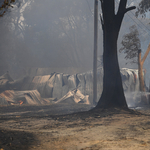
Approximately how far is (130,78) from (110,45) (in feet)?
39.3

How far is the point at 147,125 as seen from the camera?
637 cm

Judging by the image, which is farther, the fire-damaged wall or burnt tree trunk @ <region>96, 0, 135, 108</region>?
the fire-damaged wall

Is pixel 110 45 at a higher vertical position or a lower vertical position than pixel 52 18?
lower

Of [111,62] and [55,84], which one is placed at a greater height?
[111,62]

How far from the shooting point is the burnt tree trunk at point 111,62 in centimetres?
943

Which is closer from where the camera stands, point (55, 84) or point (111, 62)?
point (111, 62)

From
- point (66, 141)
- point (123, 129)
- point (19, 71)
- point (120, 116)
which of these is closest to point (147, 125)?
point (123, 129)

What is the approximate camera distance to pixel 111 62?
9.60 meters

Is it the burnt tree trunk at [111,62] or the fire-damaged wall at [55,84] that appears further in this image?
the fire-damaged wall at [55,84]

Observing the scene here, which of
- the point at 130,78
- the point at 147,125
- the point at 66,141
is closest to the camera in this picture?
the point at 66,141

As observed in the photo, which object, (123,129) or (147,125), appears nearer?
(123,129)

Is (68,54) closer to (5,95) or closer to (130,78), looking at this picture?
(130,78)

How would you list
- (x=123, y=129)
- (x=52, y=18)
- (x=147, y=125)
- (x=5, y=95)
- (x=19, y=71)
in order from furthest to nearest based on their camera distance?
(x=52, y=18) < (x=19, y=71) < (x=5, y=95) < (x=147, y=125) < (x=123, y=129)

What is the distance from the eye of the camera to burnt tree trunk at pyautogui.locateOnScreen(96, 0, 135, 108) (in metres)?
9.43
